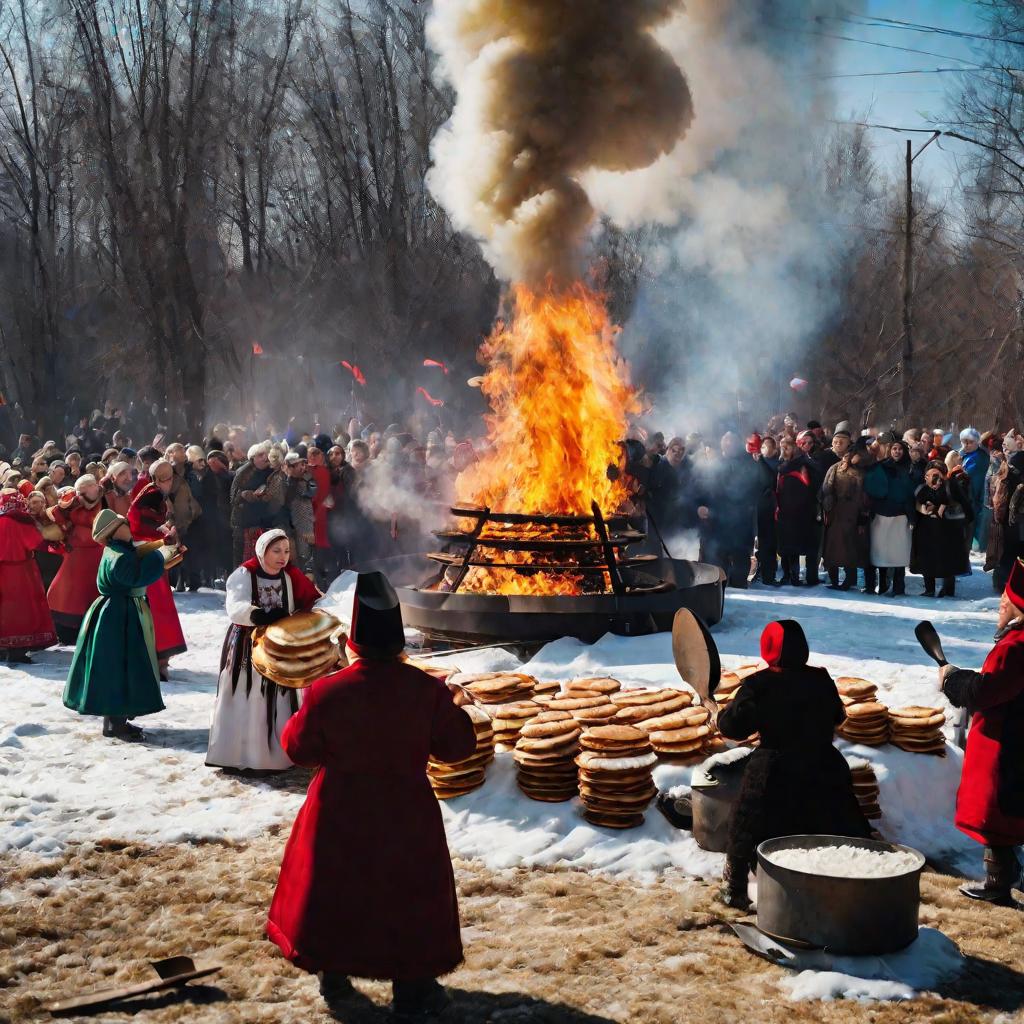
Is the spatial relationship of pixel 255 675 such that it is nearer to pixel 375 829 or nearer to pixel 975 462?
pixel 375 829

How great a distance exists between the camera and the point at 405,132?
28.2 meters

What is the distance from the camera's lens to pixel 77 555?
10844mm

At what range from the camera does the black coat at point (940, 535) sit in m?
13.3

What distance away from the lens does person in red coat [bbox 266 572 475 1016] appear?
4.20 meters

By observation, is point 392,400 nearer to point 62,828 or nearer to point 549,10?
point 549,10

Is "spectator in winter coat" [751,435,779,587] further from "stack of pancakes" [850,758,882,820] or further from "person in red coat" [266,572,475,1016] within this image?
"person in red coat" [266,572,475,1016]

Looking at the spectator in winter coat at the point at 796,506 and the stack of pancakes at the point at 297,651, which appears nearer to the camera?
the stack of pancakes at the point at 297,651

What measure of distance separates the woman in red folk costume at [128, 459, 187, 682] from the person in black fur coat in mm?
5171

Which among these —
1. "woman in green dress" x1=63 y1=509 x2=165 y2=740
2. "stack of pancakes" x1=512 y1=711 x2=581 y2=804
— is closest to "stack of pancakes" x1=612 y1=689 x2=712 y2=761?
"stack of pancakes" x1=512 y1=711 x2=581 y2=804

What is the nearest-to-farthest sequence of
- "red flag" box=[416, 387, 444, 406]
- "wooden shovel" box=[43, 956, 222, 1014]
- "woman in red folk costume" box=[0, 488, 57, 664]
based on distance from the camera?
"wooden shovel" box=[43, 956, 222, 1014] < "woman in red folk costume" box=[0, 488, 57, 664] < "red flag" box=[416, 387, 444, 406]

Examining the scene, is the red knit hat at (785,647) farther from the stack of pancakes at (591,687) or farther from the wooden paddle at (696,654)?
the stack of pancakes at (591,687)

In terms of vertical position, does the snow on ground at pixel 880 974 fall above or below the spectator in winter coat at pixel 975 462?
below

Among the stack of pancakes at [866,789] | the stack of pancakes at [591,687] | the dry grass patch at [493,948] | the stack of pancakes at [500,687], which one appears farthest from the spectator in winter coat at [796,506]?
the dry grass patch at [493,948]

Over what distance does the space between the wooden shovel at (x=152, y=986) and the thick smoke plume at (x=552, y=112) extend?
8.41 m
